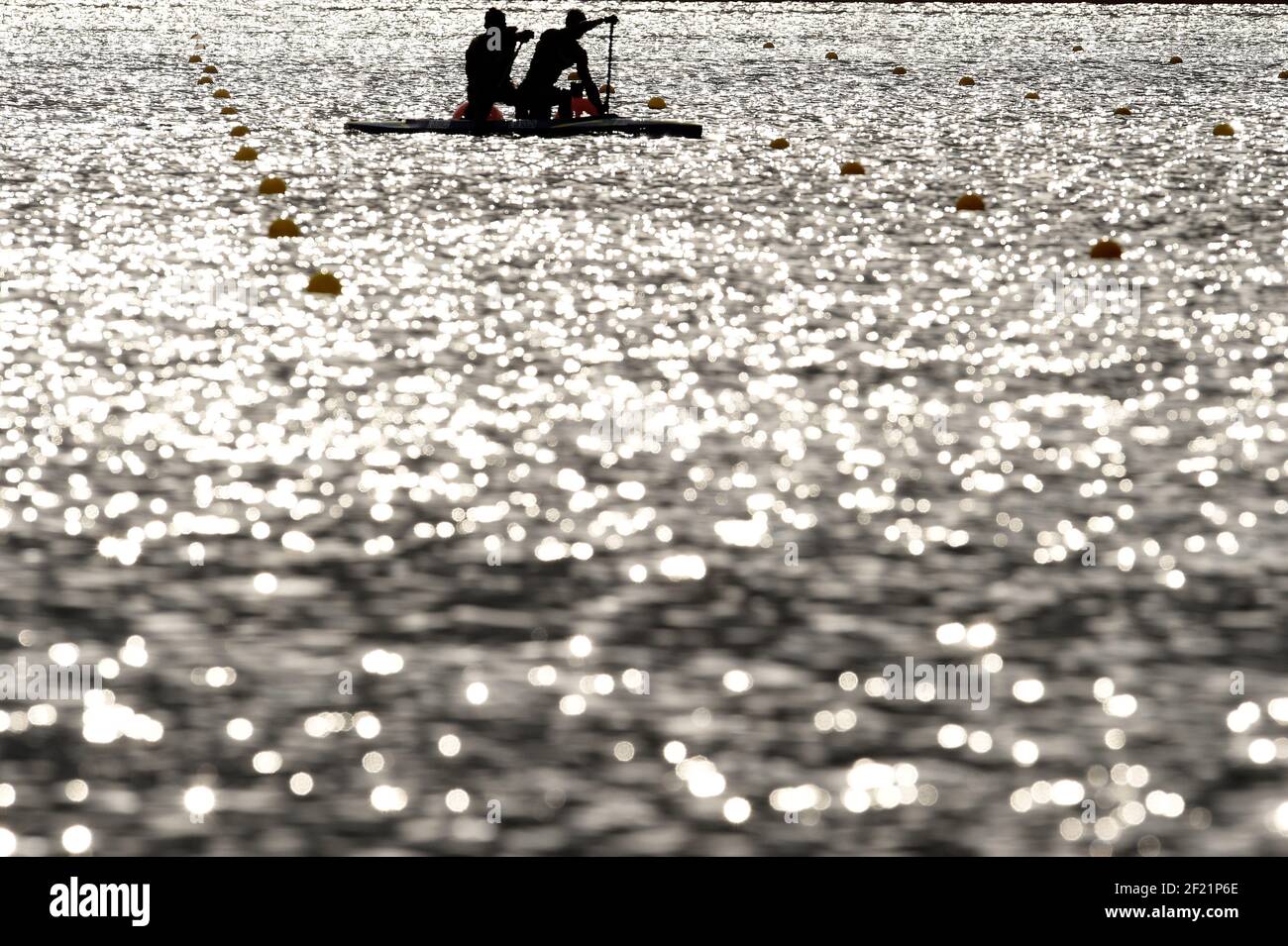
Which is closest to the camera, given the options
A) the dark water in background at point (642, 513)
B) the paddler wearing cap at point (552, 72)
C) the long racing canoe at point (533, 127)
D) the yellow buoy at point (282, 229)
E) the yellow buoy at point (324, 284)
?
the dark water in background at point (642, 513)

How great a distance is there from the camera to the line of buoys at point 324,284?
1166 centimetres

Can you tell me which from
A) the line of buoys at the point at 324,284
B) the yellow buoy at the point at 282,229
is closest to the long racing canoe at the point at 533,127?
the yellow buoy at the point at 282,229

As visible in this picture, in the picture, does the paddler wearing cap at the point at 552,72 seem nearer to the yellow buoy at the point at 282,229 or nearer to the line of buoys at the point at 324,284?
the yellow buoy at the point at 282,229

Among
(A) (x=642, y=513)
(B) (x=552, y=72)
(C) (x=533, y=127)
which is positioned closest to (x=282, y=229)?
(A) (x=642, y=513)

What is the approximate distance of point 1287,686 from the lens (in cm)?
552

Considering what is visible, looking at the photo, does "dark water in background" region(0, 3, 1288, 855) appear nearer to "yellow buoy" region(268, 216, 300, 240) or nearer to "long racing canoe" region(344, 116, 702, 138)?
"yellow buoy" region(268, 216, 300, 240)

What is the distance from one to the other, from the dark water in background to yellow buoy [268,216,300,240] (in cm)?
9

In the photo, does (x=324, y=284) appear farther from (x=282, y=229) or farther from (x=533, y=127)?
(x=533, y=127)

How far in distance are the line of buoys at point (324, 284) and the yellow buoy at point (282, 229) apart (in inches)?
84.0

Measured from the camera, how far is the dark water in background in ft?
16.0

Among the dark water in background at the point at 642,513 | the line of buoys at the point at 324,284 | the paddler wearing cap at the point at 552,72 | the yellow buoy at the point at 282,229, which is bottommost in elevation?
the dark water in background at the point at 642,513

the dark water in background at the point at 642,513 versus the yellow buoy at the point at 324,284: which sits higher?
the yellow buoy at the point at 324,284

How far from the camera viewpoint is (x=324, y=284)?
1170 cm

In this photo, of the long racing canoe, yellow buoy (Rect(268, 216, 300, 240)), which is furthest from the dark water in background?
the long racing canoe
